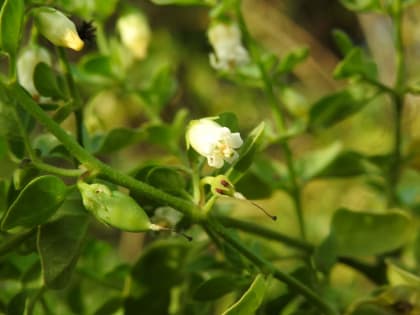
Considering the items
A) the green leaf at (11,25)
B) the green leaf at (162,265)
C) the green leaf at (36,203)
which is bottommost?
the green leaf at (162,265)

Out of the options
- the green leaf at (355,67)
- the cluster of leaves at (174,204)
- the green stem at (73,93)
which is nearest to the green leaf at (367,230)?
the cluster of leaves at (174,204)

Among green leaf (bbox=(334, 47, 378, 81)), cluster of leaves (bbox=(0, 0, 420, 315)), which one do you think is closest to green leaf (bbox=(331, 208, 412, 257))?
cluster of leaves (bbox=(0, 0, 420, 315))

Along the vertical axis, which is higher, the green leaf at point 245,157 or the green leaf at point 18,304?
the green leaf at point 245,157

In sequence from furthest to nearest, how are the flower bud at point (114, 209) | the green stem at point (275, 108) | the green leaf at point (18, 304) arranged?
the green stem at point (275, 108)
the green leaf at point (18, 304)
the flower bud at point (114, 209)

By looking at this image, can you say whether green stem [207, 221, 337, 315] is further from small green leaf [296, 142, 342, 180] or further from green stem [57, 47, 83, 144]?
small green leaf [296, 142, 342, 180]

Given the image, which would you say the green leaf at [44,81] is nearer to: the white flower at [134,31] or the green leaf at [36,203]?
the green leaf at [36,203]

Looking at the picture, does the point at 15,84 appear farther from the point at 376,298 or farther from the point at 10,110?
the point at 376,298

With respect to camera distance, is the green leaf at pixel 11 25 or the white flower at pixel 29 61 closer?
the green leaf at pixel 11 25

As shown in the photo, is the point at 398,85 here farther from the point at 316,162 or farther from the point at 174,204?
the point at 174,204
